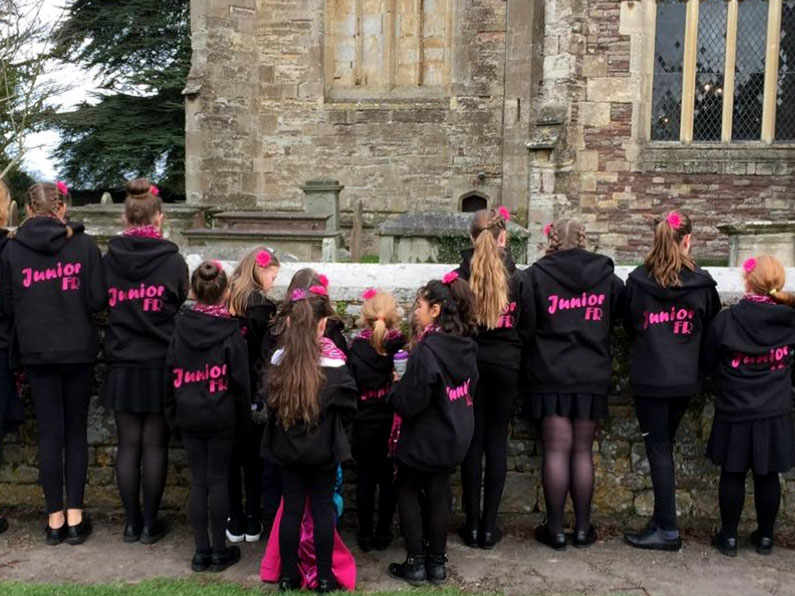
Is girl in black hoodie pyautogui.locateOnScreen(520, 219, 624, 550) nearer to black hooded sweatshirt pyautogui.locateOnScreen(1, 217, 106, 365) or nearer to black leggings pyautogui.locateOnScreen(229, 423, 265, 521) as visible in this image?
black leggings pyautogui.locateOnScreen(229, 423, 265, 521)

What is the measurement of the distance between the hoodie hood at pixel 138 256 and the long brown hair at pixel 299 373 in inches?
42.0

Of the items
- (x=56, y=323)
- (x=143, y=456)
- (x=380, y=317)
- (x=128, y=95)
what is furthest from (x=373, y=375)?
(x=128, y=95)

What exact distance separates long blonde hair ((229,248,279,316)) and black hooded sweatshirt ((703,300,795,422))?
2545 mm

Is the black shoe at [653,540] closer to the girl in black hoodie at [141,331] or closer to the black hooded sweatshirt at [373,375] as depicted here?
the black hooded sweatshirt at [373,375]

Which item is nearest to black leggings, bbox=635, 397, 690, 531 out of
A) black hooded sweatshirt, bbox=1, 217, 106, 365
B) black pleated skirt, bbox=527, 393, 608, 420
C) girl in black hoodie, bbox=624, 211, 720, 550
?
girl in black hoodie, bbox=624, 211, 720, 550

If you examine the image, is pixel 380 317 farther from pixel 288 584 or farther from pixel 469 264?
pixel 288 584

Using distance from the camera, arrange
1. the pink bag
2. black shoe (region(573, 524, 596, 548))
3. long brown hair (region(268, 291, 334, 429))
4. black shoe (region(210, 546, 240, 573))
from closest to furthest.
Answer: long brown hair (region(268, 291, 334, 429))
the pink bag
black shoe (region(210, 546, 240, 573))
black shoe (region(573, 524, 596, 548))

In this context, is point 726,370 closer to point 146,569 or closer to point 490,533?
point 490,533

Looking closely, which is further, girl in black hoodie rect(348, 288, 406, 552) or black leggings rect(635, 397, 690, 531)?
black leggings rect(635, 397, 690, 531)

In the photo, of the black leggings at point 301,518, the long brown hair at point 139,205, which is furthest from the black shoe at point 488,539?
the long brown hair at point 139,205

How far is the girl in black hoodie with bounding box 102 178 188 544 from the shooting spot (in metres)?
4.61

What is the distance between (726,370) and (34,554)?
13.0 feet

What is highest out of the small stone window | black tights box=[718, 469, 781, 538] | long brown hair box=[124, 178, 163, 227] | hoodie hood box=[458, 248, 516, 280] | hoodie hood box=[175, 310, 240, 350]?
the small stone window

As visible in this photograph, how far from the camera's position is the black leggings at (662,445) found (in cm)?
468
